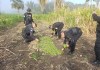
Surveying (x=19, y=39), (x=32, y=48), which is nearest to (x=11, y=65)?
(x=32, y=48)

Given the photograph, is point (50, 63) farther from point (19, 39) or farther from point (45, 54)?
point (19, 39)

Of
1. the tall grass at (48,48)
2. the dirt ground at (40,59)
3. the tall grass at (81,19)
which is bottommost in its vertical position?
the dirt ground at (40,59)

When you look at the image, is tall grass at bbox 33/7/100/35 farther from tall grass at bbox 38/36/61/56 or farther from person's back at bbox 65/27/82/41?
person's back at bbox 65/27/82/41

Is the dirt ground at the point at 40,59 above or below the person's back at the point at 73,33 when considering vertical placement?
below

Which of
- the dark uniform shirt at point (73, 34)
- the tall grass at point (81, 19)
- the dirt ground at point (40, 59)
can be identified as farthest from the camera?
the tall grass at point (81, 19)

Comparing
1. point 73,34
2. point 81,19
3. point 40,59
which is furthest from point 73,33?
point 81,19

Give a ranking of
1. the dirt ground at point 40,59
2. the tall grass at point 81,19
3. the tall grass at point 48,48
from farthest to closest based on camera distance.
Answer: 1. the tall grass at point 81,19
2. the tall grass at point 48,48
3. the dirt ground at point 40,59

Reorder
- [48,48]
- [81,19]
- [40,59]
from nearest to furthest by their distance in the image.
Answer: [40,59] < [48,48] < [81,19]

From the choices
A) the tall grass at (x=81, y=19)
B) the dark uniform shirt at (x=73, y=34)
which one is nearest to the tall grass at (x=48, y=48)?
the dark uniform shirt at (x=73, y=34)

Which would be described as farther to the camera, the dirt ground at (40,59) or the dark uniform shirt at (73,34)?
the dark uniform shirt at (73,34)

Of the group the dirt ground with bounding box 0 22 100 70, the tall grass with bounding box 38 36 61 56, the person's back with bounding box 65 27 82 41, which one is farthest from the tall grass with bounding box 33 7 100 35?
the person's back with bounding box 65 27 82 41

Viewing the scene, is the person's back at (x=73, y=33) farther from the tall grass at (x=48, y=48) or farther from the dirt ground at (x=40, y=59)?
the tall grass at (x=48, y=48)

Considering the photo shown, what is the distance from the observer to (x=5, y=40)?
14.3m

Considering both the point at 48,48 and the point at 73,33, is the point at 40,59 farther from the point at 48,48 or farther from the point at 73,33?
the point at 73,33
